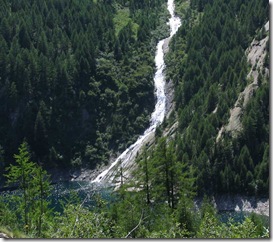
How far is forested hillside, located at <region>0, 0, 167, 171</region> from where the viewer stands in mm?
158125

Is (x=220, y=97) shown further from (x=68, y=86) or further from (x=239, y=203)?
(x=68, y=86)

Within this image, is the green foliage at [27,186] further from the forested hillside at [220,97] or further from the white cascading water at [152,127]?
the white cascading water at [152,127]

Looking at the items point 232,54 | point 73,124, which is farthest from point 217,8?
point 73,124

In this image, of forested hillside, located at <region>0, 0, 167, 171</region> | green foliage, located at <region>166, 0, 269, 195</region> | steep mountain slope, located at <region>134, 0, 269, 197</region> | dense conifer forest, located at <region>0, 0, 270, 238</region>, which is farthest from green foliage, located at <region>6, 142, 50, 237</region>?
forested hillside, located at <region>0, 0, 167, 171</region>

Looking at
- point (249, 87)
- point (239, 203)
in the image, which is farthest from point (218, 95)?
point (239, 203)

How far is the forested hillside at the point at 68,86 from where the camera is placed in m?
158

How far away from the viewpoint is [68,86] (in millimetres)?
166125

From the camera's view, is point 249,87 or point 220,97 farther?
point 220,97

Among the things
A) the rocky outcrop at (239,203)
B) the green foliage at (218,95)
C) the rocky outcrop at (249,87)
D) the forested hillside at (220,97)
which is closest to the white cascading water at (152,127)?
the green foliage at (218,95)

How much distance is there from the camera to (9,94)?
159875 mm

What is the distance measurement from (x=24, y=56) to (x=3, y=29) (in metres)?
14.1

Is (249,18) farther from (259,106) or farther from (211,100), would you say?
(259,106)

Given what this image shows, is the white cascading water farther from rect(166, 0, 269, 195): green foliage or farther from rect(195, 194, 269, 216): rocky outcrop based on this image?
rect(195, 194, 269, 216): rocky outcrop

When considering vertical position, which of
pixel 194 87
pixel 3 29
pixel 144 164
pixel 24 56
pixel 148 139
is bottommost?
pixel 144 164
